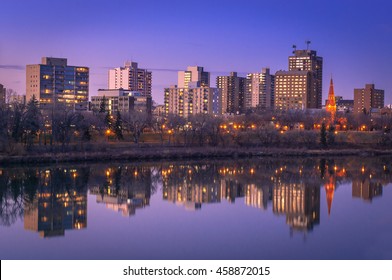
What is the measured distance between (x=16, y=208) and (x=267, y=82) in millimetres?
137391

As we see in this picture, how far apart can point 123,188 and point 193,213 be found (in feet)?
21.7

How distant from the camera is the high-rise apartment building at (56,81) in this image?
102m

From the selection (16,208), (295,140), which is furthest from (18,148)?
(295,140)

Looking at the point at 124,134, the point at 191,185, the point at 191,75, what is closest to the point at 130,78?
the point at 191,75

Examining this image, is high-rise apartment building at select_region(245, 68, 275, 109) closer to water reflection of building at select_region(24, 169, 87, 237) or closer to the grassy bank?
the grassy bank

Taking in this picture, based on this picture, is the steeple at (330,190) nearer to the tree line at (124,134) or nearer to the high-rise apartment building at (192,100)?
the tree line at (124,134)

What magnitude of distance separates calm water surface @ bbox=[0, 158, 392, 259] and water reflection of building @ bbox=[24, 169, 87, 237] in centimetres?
4

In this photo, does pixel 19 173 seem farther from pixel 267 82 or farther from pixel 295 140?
pixel 267 82

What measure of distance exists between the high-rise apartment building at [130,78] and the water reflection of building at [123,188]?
108 metres

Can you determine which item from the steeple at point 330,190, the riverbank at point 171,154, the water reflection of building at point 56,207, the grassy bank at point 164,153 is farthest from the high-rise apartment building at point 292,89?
the water reflection of building at point 56,207

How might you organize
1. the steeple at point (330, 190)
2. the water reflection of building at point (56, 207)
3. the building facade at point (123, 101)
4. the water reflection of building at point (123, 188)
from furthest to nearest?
the building facade at point (123, 101)
the steeple at point (330, 190)
the water reflection of building at point (123, 188)
the water reflection of building at point (56, 207)

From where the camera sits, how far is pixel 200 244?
1501 centimetres

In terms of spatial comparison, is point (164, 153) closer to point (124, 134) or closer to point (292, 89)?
point (124, 134)

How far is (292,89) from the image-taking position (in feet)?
461
